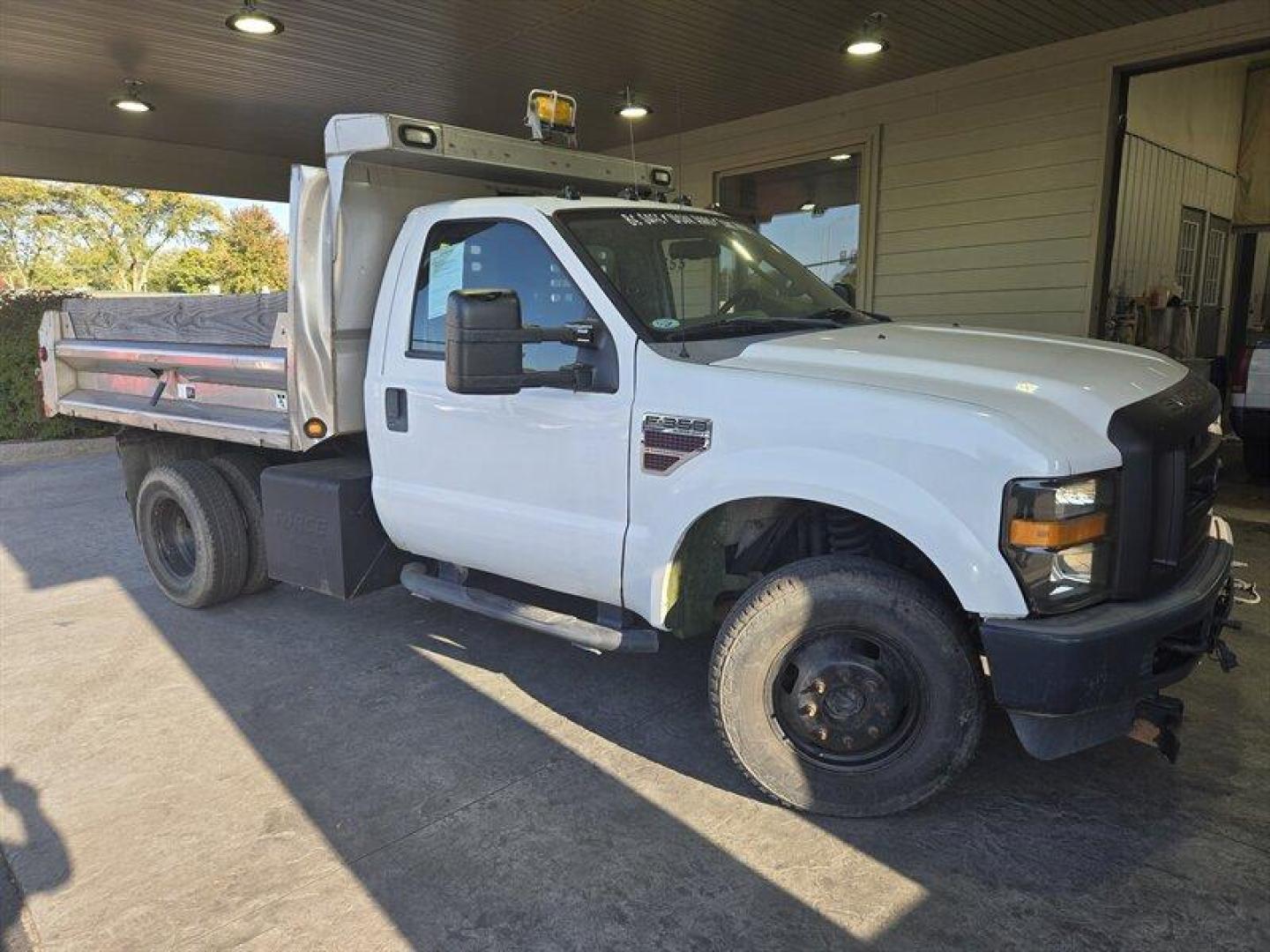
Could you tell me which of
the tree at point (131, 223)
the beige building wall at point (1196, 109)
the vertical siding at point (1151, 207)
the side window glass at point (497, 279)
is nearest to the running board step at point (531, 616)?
the side window glass at point (497, 279)

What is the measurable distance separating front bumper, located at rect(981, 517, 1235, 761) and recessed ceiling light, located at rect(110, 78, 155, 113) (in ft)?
31.6

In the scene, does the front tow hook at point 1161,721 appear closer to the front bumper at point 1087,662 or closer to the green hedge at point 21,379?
the front bumper at point 1087,662

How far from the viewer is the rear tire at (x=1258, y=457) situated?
774 cm

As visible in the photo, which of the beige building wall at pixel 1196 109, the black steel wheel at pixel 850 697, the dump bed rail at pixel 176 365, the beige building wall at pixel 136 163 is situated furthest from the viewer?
the beige building wall at pixel 136 163

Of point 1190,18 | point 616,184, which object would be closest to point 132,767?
point 616,184

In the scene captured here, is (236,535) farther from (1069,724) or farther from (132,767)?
(1069,724)

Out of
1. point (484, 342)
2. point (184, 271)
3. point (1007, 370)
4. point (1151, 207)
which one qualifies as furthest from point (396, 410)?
point (184, 271)

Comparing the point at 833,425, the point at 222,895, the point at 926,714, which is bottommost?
the point at 222,895

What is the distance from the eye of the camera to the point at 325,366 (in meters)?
4.18

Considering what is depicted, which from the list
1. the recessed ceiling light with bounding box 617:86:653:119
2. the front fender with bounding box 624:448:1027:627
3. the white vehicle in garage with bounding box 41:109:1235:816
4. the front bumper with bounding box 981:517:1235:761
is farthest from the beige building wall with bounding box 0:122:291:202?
the front bumper with bounding box 981:517:1235:761

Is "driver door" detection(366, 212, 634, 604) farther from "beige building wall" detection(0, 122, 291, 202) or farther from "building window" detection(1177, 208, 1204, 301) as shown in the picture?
"beige building wall" detection(0, 122, 291, 202)

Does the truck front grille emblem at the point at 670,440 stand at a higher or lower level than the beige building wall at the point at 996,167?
lower

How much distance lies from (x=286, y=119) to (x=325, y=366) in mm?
7727

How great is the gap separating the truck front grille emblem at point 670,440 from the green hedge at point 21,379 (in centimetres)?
1041
